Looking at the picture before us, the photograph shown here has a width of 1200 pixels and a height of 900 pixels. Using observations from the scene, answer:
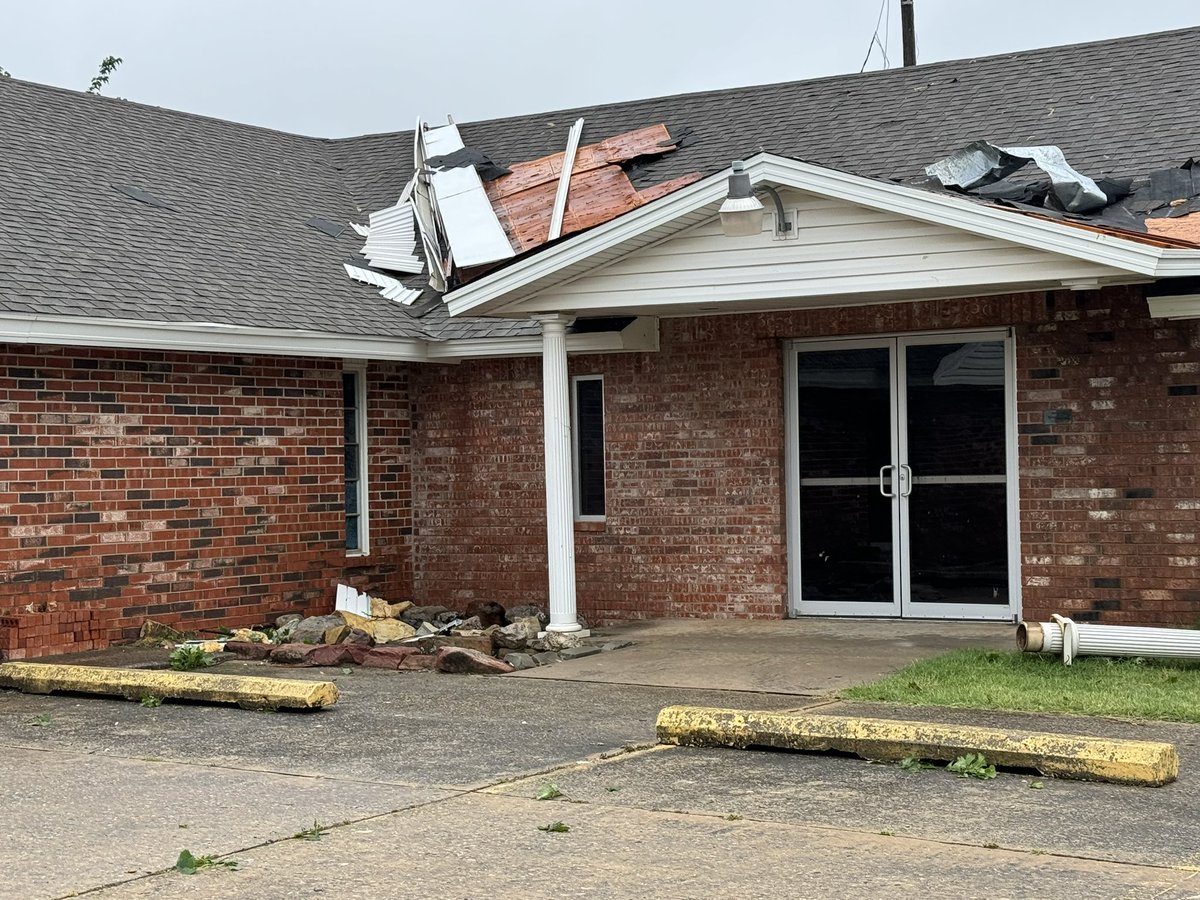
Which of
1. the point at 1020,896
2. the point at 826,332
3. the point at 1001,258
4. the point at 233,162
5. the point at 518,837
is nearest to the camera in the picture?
the point at 1020,896

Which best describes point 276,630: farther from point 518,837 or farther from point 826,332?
point 518,837

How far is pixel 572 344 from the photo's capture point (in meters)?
14.0

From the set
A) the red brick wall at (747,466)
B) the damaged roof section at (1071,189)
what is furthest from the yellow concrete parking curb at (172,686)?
the damaged roof section at (1071,189)

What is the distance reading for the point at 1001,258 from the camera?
34.3 ft

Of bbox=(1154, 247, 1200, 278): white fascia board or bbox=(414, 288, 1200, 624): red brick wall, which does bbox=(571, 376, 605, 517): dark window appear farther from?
bbox=(1154, 247, 1200, 278): white fascia board

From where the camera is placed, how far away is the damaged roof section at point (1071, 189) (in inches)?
435

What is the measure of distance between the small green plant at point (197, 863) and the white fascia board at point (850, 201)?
6365 mm

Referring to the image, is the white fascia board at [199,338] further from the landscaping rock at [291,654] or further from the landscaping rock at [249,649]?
the landscaping rock at [291,654]

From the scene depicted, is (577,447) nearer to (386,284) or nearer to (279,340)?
(386,284)

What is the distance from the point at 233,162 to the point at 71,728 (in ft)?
31.4

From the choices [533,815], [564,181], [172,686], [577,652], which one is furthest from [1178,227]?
[172,686]

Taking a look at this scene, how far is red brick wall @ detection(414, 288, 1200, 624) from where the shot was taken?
11.8 metres

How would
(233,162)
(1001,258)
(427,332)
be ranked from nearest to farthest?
(1001,258)
(427,332)
(233,162)

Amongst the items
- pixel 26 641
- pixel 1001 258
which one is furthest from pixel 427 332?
pixel 1001 258
